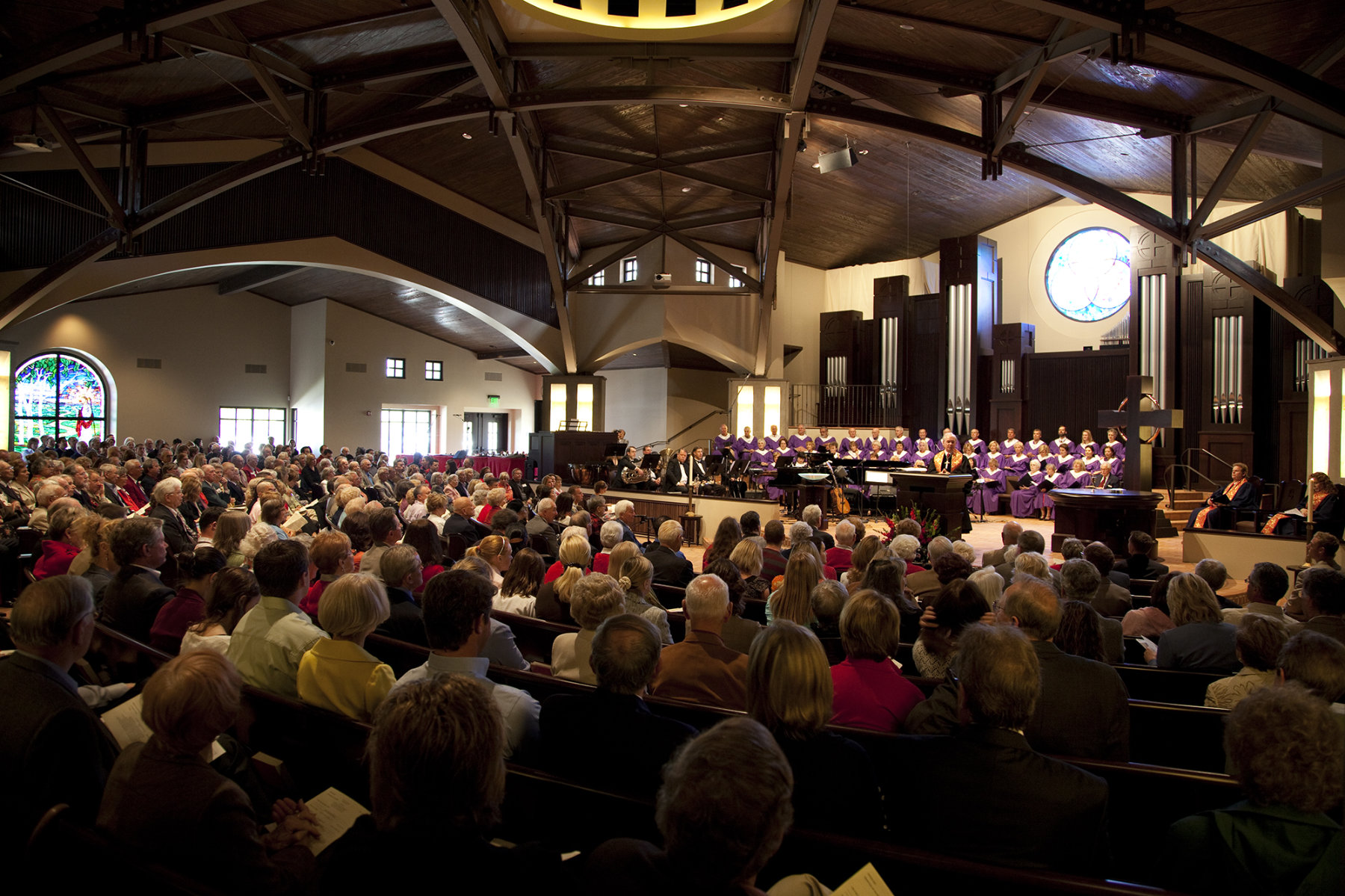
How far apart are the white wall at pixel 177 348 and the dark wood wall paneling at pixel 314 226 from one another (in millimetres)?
4639

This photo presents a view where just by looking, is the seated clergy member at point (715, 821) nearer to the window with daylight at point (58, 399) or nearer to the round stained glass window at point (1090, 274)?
the round stained glass window at point (1090, 274)

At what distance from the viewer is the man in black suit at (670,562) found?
5.00 m

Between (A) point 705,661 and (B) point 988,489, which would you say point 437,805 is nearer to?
(A) point 705,661

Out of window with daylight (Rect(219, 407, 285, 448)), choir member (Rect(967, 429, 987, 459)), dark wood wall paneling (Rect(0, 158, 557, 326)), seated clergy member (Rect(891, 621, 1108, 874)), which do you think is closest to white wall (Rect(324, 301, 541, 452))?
window with daylight (Rect(219, 407, 285, 448))

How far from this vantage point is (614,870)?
1.22 metres

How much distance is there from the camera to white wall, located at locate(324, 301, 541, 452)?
1888cm

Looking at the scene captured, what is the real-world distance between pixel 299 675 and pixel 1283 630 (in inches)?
119

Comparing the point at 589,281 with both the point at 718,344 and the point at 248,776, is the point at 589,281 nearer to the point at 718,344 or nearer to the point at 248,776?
the point at 718,344

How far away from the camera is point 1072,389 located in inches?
588

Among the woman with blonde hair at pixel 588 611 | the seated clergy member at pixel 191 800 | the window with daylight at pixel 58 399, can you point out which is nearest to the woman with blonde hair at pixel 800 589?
the woman with blonde hair at pixel 588 611

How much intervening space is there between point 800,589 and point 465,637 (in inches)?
65.6

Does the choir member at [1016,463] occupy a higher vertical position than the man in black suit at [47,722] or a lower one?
higher

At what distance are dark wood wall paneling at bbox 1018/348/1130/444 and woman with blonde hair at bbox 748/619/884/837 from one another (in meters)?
14.5

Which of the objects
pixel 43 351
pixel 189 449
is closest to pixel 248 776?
pixel 189 449
